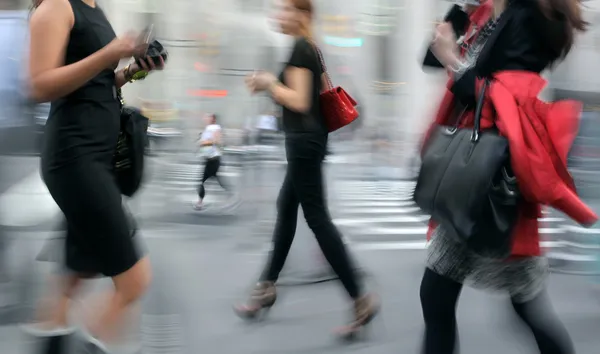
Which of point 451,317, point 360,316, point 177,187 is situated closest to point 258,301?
point 360,316

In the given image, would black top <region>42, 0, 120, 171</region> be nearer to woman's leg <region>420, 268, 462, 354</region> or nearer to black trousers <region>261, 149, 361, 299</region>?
woman's leg <region>420, 268, 462, 354</region>

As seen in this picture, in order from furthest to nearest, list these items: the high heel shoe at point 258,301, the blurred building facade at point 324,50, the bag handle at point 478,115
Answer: the blurred building facade at point 324,50
the high heel shoe at point 258,301
the bag handle at point 478,115

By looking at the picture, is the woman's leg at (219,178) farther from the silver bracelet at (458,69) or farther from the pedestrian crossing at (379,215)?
the silver bracelet at (458,69)

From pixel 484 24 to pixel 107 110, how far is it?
1.27 meters

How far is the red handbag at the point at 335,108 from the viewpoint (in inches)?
154

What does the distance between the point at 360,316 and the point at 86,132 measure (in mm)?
2026

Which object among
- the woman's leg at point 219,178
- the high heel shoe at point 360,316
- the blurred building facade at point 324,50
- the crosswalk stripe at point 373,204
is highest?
the high heel shoe at point 360,316

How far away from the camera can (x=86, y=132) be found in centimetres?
244

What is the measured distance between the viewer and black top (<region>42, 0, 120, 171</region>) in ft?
7.98

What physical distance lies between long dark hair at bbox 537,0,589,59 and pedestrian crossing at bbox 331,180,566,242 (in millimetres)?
3048

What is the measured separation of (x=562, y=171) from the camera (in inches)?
91.5

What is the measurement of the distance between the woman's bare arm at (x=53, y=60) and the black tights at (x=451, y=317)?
127cm

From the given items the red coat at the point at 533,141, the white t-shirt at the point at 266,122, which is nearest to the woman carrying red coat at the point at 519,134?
the red coat at the point at 533,141

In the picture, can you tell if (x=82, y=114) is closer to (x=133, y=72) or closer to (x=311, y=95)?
(x=133, y=72)
